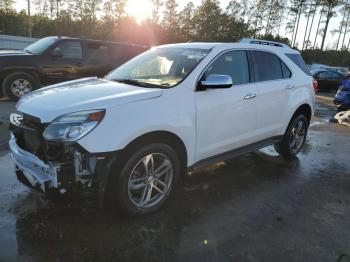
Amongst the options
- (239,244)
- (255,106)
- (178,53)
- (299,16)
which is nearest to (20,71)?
(178,53)

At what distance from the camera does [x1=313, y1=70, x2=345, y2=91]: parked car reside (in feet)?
72.9

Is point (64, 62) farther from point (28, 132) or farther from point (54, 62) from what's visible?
point (28, 132)

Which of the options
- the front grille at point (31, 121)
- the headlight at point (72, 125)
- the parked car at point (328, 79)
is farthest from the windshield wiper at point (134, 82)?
the parked car at point (328, 79)

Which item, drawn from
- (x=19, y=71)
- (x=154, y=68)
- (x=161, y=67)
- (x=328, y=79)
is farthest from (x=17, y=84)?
(x=328, y=79)

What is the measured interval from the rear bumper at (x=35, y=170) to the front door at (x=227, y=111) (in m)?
1.63

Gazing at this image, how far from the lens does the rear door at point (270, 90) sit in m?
5.02

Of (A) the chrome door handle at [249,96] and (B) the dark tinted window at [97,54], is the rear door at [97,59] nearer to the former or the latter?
(B) the dark tinted window at [97,54]

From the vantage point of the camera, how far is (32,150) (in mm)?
3584

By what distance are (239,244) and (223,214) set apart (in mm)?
614

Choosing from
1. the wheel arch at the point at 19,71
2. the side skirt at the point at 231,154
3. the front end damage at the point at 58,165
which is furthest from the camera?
the wheel arch at the point at 19,71

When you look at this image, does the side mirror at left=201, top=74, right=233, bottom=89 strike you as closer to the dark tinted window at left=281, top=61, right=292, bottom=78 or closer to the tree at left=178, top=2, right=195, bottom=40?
the dark tinted window at left=281, top=61, right=292, bottom=78

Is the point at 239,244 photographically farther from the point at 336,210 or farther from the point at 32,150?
the point at 32,150

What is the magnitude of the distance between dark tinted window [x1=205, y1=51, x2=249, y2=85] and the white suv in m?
0.01

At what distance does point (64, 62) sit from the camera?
405 inches
